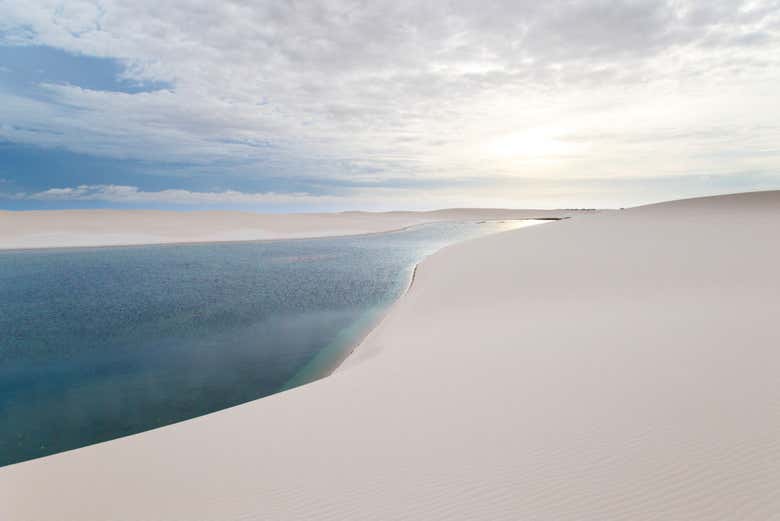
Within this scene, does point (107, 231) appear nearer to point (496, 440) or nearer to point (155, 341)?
point (155, 341)

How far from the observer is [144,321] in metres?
12.5

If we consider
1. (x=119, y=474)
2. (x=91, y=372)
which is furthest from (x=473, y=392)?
(x=91, y=372)

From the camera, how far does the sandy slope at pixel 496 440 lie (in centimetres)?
297

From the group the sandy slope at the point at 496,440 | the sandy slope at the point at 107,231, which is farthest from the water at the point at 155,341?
the sandy slope at the point at 107,231

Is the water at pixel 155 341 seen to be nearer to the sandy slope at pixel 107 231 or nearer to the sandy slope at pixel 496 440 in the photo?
the sandy slope at pixel 496 440

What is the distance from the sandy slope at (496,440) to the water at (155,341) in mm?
2557

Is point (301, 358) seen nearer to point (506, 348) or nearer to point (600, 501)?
point (506, 348)

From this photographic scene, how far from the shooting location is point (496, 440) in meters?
3.84

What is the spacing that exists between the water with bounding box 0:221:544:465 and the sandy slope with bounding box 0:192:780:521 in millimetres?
2557

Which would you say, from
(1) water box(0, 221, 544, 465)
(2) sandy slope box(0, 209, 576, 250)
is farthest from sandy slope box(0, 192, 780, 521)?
(2) sandy slope box(0, 209, 576, 250)

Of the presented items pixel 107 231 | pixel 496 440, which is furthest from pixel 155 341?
pixel 107 231

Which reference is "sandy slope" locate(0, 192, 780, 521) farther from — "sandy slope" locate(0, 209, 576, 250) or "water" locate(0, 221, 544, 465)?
"sandy slope" locate(0, 209, 576, 250)

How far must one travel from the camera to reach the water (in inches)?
280

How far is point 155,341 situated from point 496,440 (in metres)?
9.75
